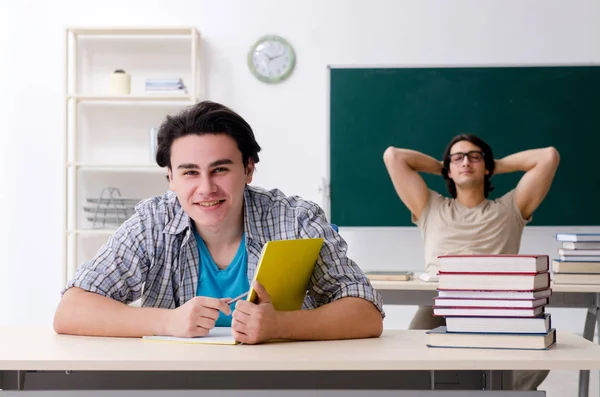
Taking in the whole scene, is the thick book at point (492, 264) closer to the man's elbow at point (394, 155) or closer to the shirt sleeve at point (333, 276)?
the shirt sleeve at point (333, 276)

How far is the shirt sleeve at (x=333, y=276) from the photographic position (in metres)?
2.03

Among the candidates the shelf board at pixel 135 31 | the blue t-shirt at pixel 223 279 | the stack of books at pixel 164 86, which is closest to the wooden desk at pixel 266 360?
the blue t-shirt at pixel 223 279

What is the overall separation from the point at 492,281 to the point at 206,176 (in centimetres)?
71

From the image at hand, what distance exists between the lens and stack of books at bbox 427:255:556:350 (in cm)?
176

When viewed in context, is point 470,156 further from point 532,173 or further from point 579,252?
point 579,252

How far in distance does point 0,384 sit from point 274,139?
383 centimetres

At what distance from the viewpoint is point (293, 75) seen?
5.46 m

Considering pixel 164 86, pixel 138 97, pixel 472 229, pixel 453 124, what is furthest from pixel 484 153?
pixel 138 97

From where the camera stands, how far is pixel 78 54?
5496 mm

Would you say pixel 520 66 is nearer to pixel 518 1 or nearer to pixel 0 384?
pixel 518 1

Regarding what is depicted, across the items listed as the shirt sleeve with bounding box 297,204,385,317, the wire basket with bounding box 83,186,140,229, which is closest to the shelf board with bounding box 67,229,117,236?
the wire basket with bounding box 83,186,140,229

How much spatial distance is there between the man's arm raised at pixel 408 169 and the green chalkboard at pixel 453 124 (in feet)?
2.45

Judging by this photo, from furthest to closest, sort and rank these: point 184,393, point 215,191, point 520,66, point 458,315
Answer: point 520,66 → point 215,191 → point 458,315 → point 184,393

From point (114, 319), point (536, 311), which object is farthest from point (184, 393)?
point (536, 311)
